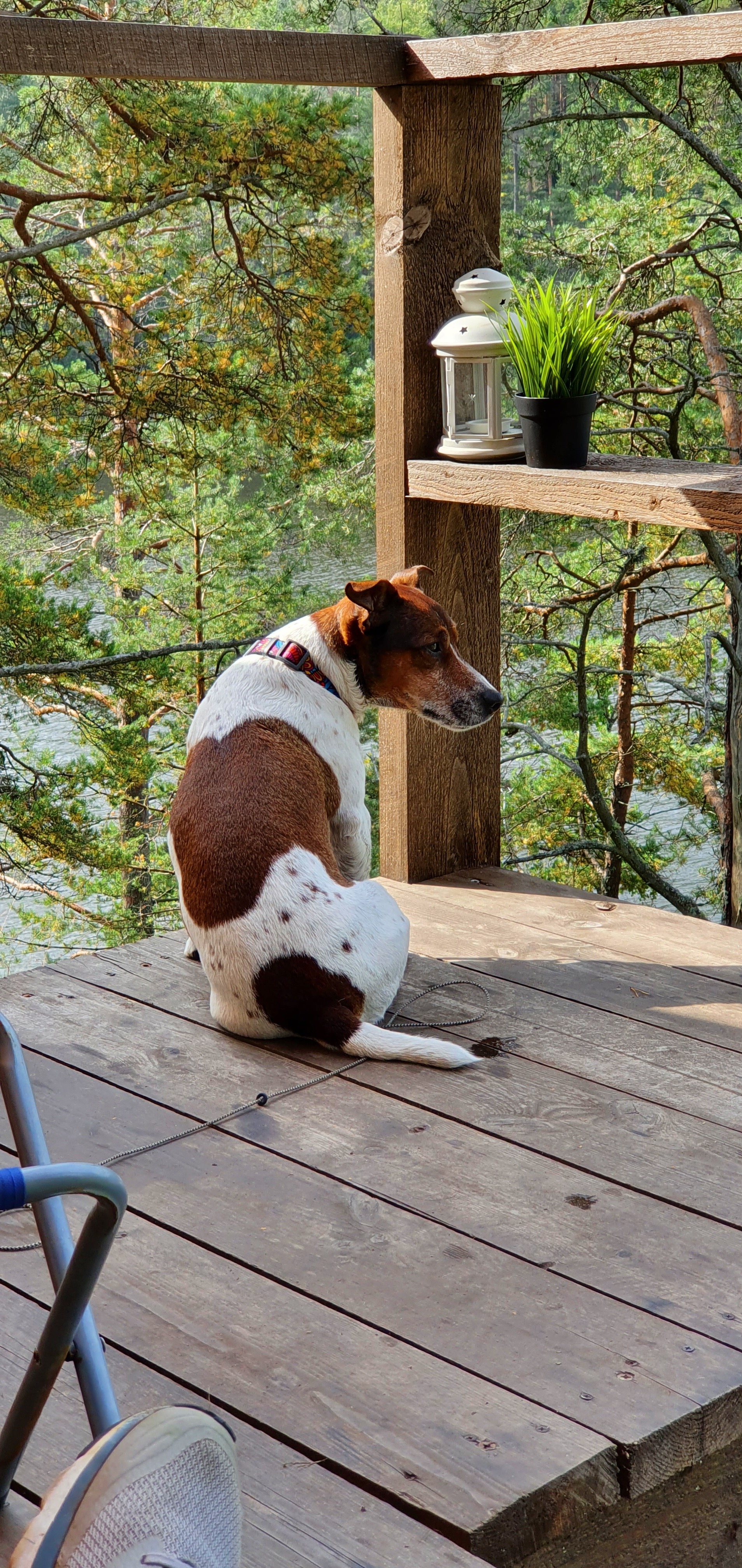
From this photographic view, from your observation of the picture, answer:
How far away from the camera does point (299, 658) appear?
2.91 metres

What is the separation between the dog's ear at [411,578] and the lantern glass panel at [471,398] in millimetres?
356

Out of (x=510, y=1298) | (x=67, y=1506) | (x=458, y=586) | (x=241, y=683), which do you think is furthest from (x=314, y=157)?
(x=67, y=1506)

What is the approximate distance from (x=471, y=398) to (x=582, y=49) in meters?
0.74

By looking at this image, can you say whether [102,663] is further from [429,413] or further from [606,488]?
[606,488]

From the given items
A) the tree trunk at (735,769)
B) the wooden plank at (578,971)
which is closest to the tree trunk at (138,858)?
the tree trunk at (735,769)

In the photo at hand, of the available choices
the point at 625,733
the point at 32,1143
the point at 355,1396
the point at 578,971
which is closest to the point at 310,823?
the point at 578,971

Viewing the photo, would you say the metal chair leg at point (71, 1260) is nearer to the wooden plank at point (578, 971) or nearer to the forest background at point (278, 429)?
the wooden plank at point (578, 971)

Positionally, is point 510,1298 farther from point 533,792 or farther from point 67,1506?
point 533,792

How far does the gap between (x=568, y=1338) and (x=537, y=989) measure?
3.88ft

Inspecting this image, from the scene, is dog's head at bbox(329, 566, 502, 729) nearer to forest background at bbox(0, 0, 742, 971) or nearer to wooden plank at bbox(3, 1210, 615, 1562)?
wooden plank at bbox(3, 1210, 615, 1562)

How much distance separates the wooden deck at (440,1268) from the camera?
1.61m

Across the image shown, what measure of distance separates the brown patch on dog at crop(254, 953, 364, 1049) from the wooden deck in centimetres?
7

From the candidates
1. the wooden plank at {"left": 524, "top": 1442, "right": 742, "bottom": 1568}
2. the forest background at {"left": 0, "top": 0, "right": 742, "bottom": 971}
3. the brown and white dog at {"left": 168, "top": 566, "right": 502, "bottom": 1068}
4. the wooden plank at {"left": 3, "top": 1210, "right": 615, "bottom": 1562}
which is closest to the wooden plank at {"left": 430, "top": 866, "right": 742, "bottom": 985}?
the brown and white dog at {"left": 168, "top": 566, "right": 502, "bottom": 1068}

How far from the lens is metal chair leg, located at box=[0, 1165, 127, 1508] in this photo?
3.16 feet
